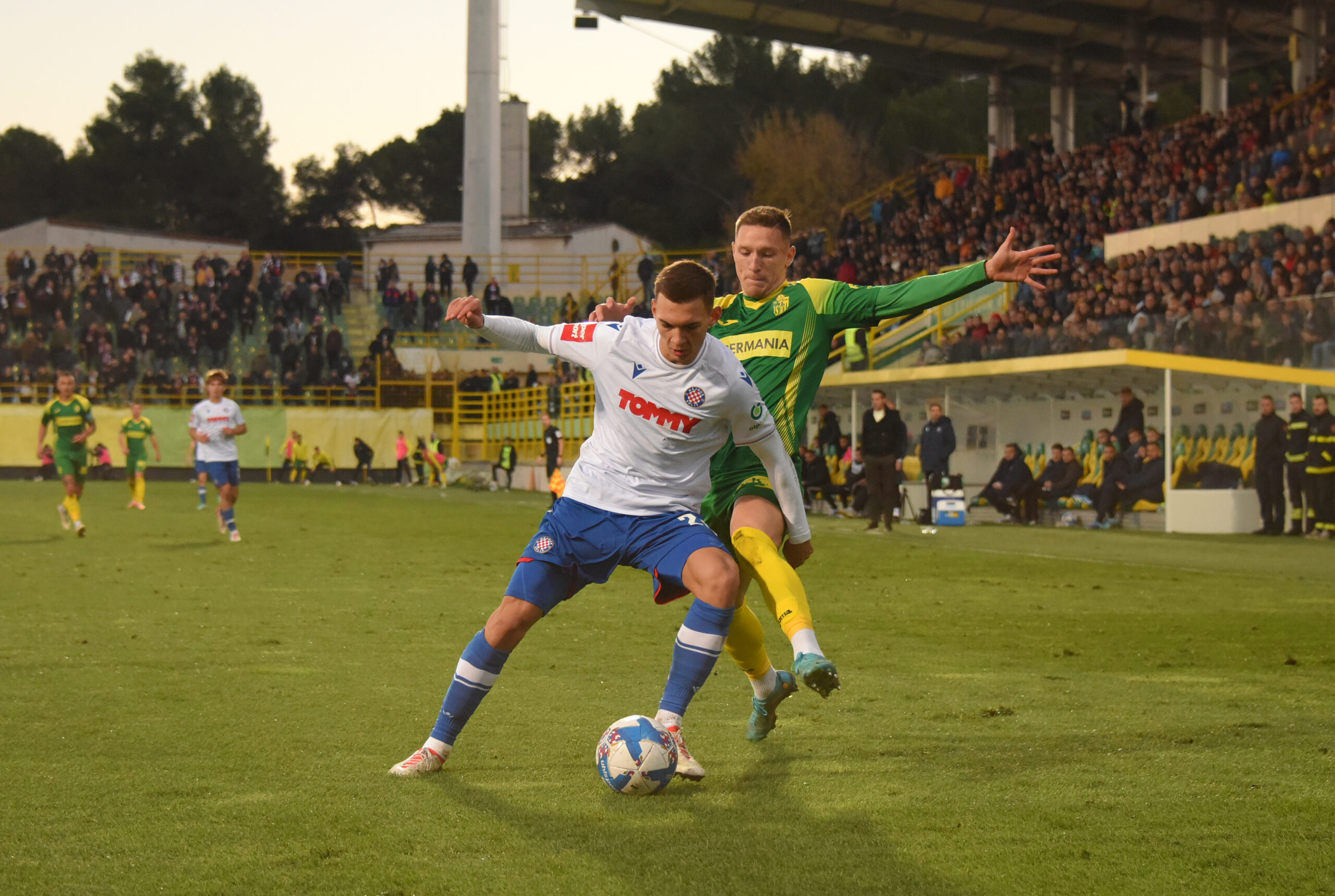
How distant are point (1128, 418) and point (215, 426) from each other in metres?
13.5

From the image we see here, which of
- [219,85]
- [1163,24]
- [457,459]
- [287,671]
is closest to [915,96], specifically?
[1163,24]

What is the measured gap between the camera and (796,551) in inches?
231

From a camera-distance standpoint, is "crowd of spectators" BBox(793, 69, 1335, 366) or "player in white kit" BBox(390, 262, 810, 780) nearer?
"player in white kit" BBox(390, 262, 810, 780)

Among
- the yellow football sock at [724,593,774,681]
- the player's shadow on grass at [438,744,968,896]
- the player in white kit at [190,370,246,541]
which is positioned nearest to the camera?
the player's shadow on grass at [438,744,968,896]

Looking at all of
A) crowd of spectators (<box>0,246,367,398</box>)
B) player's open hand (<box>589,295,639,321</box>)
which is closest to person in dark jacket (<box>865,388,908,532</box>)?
player's open hand (<box>589,295,639,321</box>)

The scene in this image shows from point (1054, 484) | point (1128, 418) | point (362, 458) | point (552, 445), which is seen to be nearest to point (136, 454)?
point (552, 445)

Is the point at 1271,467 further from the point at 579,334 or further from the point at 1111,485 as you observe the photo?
the point at 579,334

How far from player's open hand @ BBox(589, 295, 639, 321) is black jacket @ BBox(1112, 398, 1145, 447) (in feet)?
56.4

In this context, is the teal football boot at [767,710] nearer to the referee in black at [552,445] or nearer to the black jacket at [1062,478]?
the black jacket at [1062,478]

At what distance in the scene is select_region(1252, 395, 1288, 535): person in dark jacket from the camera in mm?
19609

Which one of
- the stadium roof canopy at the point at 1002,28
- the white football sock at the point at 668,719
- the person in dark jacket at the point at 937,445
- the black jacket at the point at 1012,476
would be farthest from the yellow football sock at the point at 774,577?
the stadium roof canopy at the point at 1002,28

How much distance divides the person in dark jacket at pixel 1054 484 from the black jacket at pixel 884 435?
4152mm

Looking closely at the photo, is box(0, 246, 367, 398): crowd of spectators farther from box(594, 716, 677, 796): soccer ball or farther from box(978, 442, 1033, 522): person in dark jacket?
box(594, 716, 677, 796): soccer ball

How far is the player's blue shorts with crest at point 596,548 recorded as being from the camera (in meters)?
5.04
